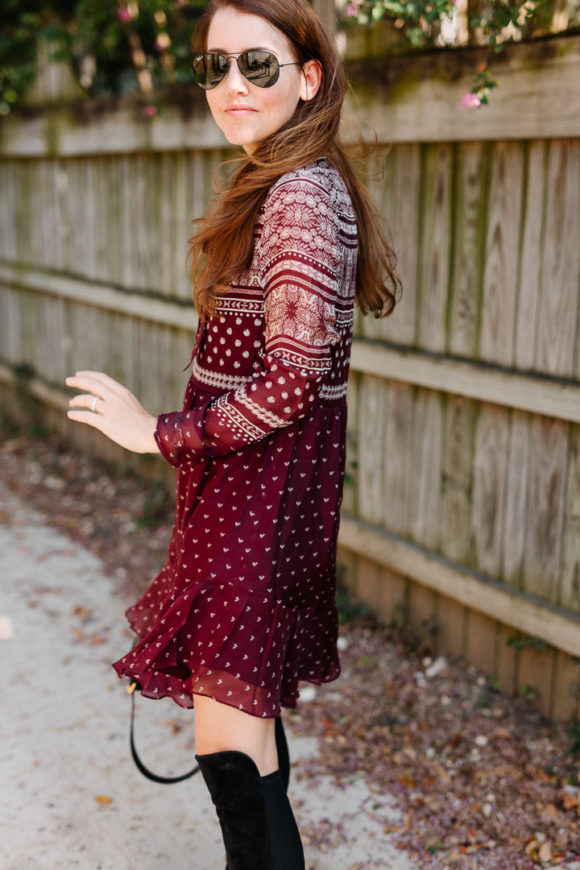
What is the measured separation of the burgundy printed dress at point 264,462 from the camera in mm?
1692

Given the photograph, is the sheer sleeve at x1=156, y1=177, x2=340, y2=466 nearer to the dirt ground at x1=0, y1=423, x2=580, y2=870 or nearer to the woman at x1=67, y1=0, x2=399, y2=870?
the woman at x1=67, y1=0, x2=399, y2=870

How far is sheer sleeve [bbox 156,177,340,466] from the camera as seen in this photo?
5.49 feet

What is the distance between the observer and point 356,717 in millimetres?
3322

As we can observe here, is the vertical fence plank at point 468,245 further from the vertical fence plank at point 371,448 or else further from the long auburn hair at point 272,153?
the long auburn hair at point 272,153

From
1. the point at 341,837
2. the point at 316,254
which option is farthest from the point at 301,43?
the point at 341,837

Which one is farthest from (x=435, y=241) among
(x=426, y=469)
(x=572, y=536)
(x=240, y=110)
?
(x=240, y=110)

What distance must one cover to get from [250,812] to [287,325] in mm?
960

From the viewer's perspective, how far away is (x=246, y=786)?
190 cm

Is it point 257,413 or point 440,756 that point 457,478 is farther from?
point 257,413

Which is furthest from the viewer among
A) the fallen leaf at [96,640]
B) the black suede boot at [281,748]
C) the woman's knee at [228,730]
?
the fallen leaf at [96,640]

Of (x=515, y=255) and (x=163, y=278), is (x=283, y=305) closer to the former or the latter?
(x=515, y=255)

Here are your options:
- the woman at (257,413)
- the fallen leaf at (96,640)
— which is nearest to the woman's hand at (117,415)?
the woman at (257,413)

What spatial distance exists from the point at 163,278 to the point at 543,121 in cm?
262

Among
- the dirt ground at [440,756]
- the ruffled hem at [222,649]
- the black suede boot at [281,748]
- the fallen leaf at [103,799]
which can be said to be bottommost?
the fallen leaf at [103,799]
